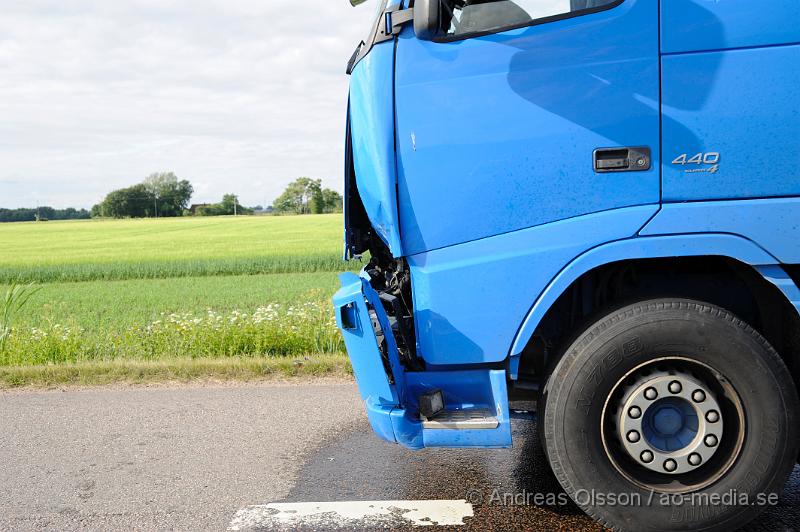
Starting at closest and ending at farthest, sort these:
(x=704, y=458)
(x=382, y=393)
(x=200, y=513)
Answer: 1. (x=704, y=458)
2. (x=382, y=393)
3. (x=200, y=513)

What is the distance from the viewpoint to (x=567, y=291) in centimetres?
311

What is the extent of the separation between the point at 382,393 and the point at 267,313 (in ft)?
14.4

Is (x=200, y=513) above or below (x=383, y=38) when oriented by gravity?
below

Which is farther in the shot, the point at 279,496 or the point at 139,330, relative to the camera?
the point at 139,330

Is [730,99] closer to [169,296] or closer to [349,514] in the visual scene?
[349,514]

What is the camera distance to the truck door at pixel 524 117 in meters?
2.72

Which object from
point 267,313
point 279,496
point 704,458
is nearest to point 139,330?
point 267,313

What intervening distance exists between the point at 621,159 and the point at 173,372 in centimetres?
433

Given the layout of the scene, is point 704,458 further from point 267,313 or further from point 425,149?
point 267,313

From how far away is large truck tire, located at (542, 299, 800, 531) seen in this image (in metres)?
2.71

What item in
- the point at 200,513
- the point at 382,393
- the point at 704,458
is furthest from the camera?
the point at 200,513

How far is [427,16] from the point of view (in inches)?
108

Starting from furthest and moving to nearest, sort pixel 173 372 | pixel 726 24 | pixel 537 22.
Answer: pixel 173 372
pixel 537 22
pixel 726 24

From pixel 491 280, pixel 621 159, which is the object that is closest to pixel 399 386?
pixel 491 280
